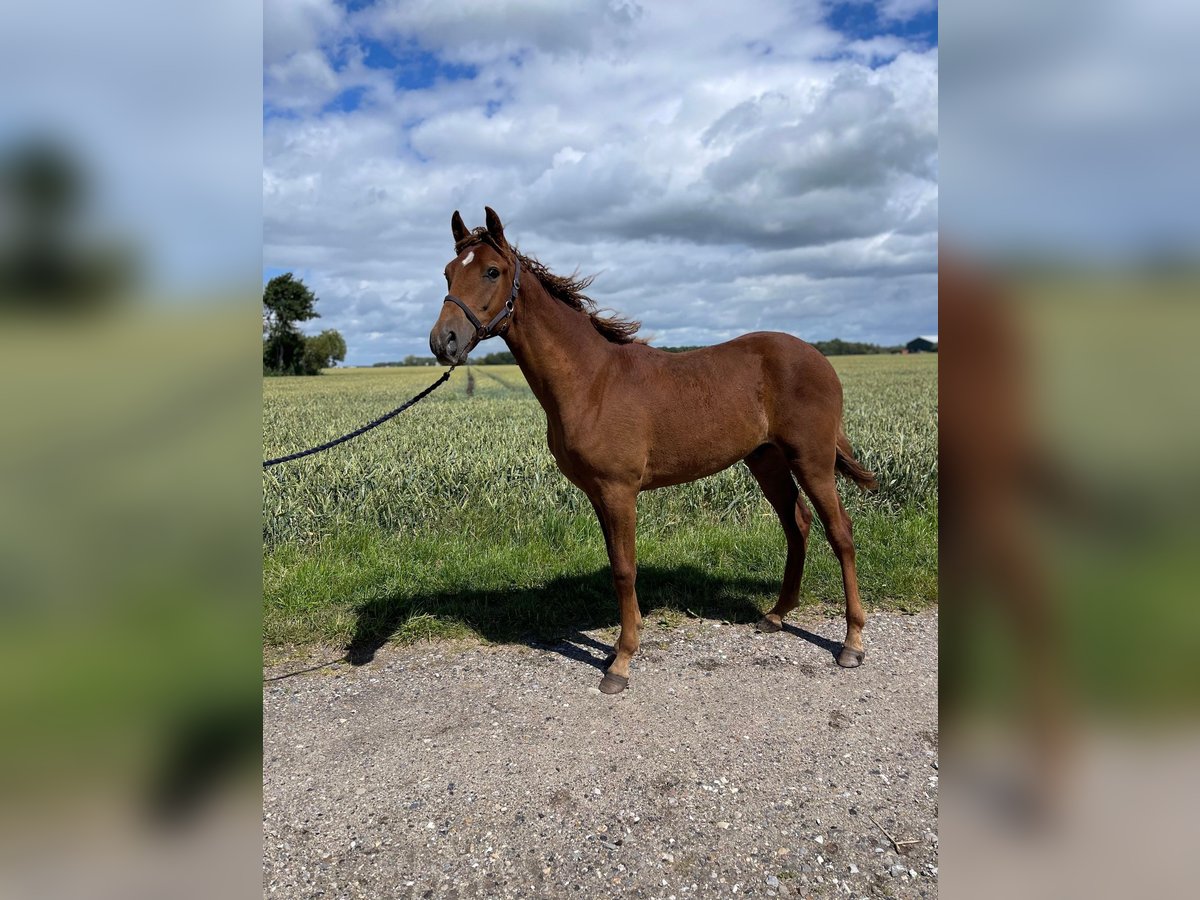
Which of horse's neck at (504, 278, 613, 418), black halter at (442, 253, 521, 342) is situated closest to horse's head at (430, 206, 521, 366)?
black halter at (442, 253, 521, 342)

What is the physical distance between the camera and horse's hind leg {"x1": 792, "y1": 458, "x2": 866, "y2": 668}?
4637 millimetres

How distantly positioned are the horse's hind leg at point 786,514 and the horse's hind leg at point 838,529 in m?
0.38

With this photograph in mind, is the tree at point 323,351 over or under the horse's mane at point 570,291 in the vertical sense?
over

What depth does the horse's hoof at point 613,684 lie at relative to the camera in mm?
4227

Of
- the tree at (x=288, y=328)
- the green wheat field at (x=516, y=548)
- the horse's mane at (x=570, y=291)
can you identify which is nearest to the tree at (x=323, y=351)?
the tree at (x=288, y=328)

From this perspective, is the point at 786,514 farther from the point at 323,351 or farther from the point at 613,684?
the point at 323,351

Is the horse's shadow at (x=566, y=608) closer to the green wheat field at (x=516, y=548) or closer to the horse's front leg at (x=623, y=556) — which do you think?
the green wheat field at (x=516, y=548)

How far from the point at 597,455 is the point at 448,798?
6.96 feet

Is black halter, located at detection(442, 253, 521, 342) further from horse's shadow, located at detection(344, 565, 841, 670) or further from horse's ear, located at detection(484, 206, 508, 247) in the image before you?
horse's shadow, located at detection(344, 565, 841, 670)

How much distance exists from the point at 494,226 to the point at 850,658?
3646 millimetres

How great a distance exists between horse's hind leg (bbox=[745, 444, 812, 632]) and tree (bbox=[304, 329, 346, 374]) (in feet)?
224
